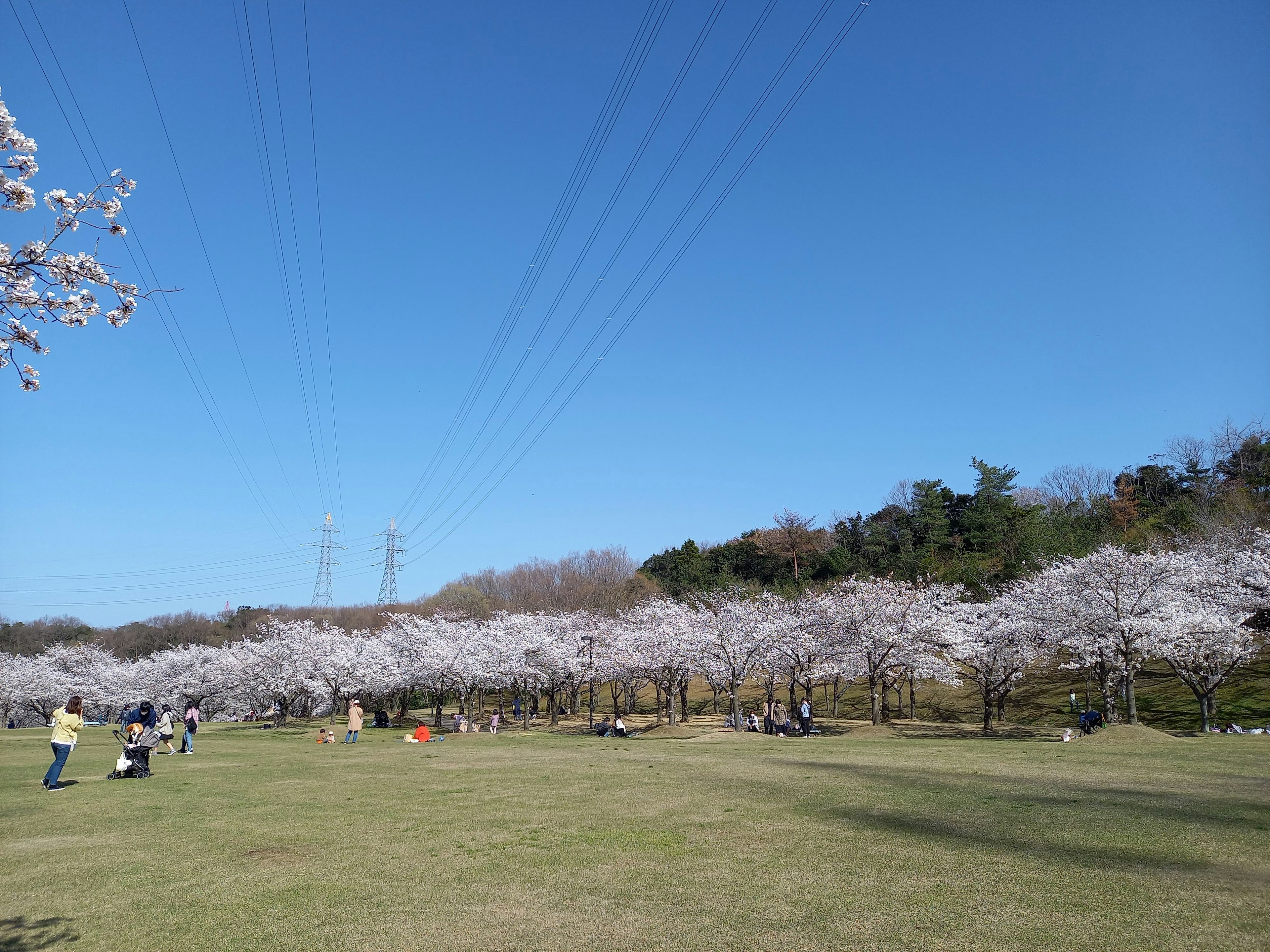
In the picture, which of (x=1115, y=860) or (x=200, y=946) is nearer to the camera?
(x=200, y=946)

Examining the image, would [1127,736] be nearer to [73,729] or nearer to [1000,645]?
[1000,645]

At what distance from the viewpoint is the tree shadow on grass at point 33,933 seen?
738 centimetres

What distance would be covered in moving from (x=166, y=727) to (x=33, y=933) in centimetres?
2186

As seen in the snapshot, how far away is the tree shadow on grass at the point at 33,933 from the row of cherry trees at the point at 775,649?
31541 mm

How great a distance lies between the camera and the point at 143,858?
34.9 ft

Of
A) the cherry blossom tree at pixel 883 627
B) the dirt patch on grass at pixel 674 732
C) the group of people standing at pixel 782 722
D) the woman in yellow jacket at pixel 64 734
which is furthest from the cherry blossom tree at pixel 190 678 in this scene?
the woman in yellow jacket at pixel 64 734

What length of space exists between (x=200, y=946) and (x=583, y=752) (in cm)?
2015

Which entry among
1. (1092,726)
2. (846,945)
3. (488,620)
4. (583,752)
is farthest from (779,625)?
(488,620)

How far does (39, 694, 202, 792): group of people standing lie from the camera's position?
54.1ft

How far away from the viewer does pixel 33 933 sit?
304 inches

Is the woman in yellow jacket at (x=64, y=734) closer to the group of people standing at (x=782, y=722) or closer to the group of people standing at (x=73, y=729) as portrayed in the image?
the group of people standing at (x=73, y=729)

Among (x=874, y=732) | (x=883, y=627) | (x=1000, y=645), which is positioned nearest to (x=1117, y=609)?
(x=1000, y=645)

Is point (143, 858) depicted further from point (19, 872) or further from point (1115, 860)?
point (1115, 860)

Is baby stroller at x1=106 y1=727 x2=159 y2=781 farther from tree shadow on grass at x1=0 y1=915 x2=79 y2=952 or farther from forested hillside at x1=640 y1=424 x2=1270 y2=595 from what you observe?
forested hillside at x1=640 y1=424 x2=1270 y2=595
